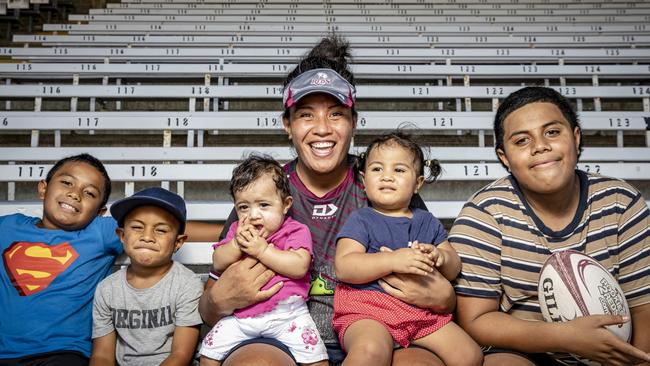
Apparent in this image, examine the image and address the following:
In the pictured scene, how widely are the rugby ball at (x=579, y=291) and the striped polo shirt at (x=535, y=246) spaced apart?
0.29 ft

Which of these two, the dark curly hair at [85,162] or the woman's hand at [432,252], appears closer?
the woman's hand at [432,252]

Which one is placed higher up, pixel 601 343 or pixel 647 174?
pixel 647 174

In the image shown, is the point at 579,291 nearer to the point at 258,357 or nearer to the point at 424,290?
the point at 424,290

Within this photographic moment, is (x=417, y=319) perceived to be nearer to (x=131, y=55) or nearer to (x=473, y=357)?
(x=473, y=357)

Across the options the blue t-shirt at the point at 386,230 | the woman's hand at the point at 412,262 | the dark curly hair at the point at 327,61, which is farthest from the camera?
the dark curly hair at the point at 327,61

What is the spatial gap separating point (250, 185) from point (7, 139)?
2.96 m

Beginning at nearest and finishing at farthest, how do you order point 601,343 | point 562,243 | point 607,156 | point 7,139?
point 601,343 → point 562,243 → point 607,156 → point 7,139

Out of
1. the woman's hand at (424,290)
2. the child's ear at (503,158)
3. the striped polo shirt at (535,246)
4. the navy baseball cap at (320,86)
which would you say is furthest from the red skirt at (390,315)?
the navy baseball cap at (320,86)

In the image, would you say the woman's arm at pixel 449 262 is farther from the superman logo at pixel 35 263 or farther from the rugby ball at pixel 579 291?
the superman logo at pixel 35 263

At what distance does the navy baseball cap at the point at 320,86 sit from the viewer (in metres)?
1.39

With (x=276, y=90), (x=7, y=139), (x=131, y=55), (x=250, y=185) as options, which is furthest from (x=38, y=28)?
(x=250, y=185)

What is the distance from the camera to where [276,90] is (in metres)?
3.50

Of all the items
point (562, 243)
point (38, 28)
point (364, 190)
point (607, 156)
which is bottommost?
point (562, 243)

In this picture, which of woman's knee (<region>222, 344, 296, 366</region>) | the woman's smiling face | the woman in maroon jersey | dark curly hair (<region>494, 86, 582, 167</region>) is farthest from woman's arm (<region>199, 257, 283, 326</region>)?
dark curly hair (<region>494, 86, 582, 167</region>)
